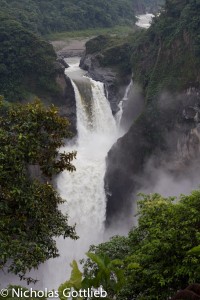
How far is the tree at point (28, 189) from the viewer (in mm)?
8742

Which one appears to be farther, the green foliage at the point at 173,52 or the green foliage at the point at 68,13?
the green foliage at the point at 68,13

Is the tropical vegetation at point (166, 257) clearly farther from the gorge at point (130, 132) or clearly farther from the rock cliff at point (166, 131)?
the rock cliff at point (166, 131)

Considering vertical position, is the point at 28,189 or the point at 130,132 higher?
the point at 130,132

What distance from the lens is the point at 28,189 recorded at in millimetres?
9328

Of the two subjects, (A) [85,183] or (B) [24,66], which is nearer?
(A) [85,183]

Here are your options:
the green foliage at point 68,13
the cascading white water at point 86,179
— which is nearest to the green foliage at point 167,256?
the cascading white water at point 86,179

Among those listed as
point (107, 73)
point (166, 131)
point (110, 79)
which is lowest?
point (166, 131)

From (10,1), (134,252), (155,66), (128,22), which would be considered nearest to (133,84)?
(155,66)

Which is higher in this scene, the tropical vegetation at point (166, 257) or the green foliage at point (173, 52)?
the green foliage at point (173, 52)

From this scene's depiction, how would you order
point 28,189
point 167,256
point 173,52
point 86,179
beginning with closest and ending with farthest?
point 28,189, point 167,256, point 86,179, point 173,52

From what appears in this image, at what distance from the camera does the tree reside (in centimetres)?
874

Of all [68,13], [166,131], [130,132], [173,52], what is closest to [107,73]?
[173,52]

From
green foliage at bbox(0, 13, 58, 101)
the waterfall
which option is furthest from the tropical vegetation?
green foliage at bbox(0, 13, 58, 101)

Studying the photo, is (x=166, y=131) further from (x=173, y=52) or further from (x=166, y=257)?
(x=166, y=257)
